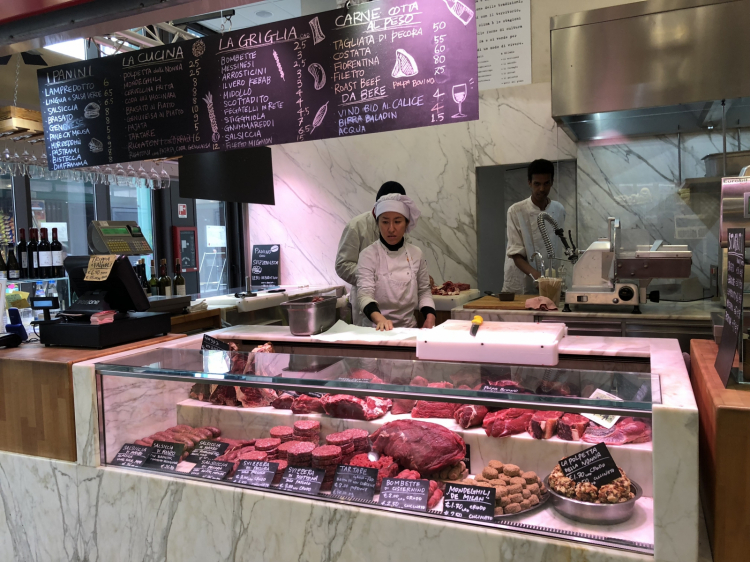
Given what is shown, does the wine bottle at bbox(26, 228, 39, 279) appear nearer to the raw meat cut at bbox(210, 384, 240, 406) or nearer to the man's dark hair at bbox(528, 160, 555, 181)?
the raw meat cut at bbox(210, 384, 240, 406)

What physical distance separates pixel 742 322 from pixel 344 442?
135 cm

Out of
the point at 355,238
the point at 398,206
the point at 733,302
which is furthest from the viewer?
the point at 355,238

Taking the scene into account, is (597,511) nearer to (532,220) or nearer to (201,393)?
(201,393)

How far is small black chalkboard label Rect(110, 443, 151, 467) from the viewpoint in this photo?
88.9 inches

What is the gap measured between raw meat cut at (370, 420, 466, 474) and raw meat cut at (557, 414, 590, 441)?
1.11 feet

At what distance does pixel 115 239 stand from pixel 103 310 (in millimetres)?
1576

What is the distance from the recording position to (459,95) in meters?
2.65

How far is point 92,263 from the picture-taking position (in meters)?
2.69

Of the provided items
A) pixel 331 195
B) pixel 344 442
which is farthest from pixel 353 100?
pixel 331 195

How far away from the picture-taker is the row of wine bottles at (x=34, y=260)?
4.08 m

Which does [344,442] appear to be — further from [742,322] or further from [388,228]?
[388,228]

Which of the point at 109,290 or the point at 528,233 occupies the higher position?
the point at 528,233

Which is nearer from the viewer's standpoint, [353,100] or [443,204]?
[353,100]

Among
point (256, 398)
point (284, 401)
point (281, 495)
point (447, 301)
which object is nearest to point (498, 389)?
point (281, 495)
